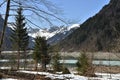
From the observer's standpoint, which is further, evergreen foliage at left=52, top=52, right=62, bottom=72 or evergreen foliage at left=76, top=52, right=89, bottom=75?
evergreen foliage at left=52, top=52, right=62, bottom=72

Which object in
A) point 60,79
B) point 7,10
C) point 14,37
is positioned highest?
point 14,37

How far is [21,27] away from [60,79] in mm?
46233

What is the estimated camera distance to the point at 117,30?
19406 mm

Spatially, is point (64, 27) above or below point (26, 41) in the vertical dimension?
→ below

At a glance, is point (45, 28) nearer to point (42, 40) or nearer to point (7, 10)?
point (7, 10)

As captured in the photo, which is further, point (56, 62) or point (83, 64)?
point (56, 62)

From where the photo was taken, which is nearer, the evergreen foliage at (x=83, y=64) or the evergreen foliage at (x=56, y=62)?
the evergreen foliage at (x=83, y=64)

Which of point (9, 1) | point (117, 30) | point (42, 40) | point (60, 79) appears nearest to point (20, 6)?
point (9, 1)

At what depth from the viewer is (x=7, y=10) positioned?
11148mm

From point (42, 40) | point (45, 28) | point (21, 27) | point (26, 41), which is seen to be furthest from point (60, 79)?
point (26, 41)

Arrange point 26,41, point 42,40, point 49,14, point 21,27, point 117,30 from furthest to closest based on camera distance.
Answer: point 26,41
point 21,27
point 42,40
point 117,30
point 49,14

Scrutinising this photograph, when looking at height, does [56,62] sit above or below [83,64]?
→ above

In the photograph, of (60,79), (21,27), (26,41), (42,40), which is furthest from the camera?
(26,41)

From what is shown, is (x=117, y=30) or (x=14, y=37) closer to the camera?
(x=117, y=30)
